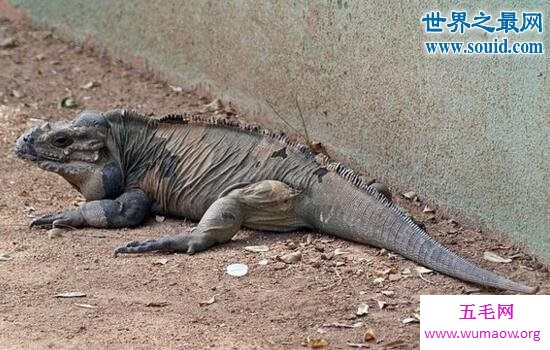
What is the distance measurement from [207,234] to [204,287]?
25.8 inches

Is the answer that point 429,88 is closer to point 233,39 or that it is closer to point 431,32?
point 431,32

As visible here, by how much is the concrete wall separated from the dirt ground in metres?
0.30

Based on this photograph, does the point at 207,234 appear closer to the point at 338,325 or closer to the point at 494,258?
the point at 338,325

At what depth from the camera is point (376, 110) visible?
7.57 m

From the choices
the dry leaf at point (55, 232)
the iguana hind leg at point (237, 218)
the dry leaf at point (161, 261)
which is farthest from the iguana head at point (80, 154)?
the dry leaf at point (161, 261)

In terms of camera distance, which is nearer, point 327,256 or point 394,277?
point 394,277

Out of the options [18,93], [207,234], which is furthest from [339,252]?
[18,93]

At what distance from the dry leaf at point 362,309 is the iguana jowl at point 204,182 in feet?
2.13

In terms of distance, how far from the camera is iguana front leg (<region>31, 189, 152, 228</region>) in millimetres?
7175

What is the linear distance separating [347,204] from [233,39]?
2.84 meters

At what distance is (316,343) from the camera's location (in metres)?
5.34

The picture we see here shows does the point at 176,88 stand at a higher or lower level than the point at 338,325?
higher

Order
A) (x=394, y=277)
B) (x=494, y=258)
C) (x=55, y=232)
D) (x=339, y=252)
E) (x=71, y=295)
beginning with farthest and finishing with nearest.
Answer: (x=55, y=232), (x=339, y=252), (x=494, y=258), (x=394, y=277), (x=71, y=295)

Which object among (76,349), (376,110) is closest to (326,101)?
(376,110)
